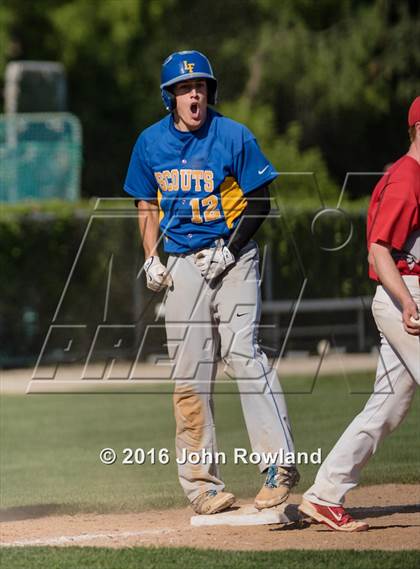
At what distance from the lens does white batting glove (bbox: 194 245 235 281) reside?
6.88 metres

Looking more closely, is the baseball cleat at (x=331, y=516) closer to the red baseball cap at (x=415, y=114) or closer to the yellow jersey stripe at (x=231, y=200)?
the yellow jersey stripe at (x=231, y=200)

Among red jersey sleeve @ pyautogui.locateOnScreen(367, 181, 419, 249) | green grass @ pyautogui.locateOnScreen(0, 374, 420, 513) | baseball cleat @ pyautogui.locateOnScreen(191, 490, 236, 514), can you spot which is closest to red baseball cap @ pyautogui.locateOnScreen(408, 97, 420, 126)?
red jersey sleeve @ pyautogui.locateOnScreen(367, 181, 419, 249)

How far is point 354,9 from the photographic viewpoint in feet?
107

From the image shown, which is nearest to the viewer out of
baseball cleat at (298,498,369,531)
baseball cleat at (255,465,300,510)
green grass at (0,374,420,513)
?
baseball cleat at (298,498,369,531)

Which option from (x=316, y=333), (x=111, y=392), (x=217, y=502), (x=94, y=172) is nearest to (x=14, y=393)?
(x=111, y=392)

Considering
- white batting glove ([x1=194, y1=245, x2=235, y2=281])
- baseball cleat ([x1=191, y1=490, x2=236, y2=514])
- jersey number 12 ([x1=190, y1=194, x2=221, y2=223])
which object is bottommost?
baseball cleat ([x1=191, y1=490, x2=236, y2=514])

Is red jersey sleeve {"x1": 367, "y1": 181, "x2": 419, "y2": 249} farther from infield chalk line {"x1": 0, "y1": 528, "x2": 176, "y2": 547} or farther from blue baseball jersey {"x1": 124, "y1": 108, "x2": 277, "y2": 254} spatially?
infield chalk line {"x1": 0, "y1": 528, "x2": 176, "y2": 547}

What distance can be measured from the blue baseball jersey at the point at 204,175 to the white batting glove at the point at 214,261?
0.07 m

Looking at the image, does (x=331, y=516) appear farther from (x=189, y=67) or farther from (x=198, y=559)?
(x=189, y=67)

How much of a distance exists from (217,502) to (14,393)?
8.50 meters

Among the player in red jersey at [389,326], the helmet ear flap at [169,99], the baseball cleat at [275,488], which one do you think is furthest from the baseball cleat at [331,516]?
the helmet ear flap at [169,99]

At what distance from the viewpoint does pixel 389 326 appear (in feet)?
20.9

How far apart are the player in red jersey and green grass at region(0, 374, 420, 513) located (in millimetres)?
1557

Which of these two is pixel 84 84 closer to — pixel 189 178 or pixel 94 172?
pixel 94 172
